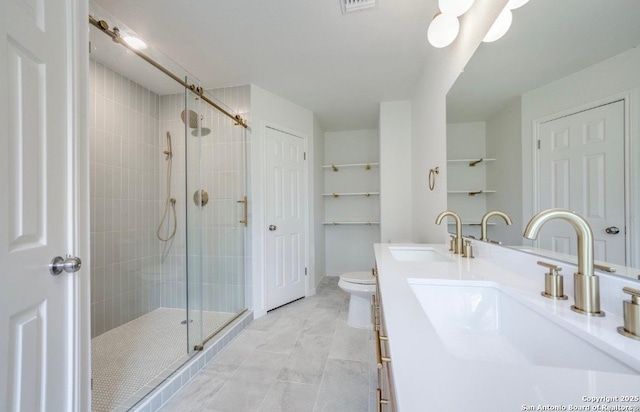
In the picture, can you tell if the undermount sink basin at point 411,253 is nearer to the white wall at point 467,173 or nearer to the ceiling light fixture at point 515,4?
the white wall at point 467,173

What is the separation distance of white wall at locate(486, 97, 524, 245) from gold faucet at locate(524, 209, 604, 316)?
40cm

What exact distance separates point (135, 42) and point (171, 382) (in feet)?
6.88

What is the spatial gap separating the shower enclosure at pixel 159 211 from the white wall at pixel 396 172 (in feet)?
5.18

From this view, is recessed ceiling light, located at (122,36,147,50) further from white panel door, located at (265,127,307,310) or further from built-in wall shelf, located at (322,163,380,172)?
built-in wall shelf, located at (322,163,380,172)

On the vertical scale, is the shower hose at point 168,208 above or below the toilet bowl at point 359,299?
above

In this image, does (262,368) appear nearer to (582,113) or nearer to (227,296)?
(227,296)

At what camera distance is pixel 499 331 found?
716mm

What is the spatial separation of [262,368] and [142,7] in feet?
7.87

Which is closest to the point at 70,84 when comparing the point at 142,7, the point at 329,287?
the point at 142,7

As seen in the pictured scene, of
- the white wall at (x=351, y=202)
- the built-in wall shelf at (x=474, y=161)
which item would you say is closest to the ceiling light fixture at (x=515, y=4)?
the built-in wall shelf at (x=474, y=161)

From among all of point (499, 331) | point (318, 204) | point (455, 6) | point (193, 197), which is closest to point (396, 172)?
point (318, 204)

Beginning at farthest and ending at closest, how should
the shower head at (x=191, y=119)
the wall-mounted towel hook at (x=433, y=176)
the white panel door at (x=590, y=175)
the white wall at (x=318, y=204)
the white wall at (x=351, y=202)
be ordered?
the white wall at (x=351, y=202)
the white wall at (x=318, y=204)
the shower head at (x=191, y=119)
the wall-mounted towel hook at (x=433, y=176)
the white panel door at (x=590, y=175)

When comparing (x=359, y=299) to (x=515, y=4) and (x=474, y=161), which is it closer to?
(x=474, y=161)

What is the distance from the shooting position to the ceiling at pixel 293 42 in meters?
1.50
